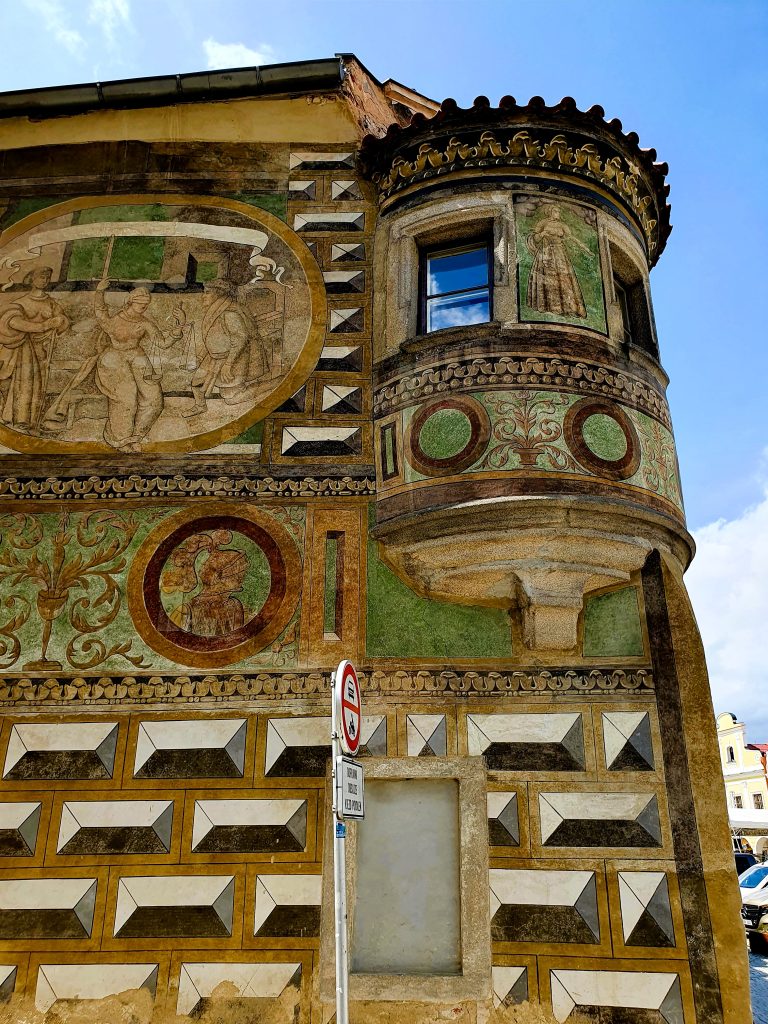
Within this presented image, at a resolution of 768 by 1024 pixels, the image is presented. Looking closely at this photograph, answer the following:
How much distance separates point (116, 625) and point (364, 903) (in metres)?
2.99

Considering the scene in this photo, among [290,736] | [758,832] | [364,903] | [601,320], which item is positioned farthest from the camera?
[758,832]

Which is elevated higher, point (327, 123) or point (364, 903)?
point (327, 123)

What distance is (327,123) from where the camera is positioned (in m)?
9.33

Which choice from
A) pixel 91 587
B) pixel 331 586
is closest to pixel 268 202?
pixel 331 586

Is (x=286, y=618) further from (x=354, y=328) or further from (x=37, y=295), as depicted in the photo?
(x=37, y=295)

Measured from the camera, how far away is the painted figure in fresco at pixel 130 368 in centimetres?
814

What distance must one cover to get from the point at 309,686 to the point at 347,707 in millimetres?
2316

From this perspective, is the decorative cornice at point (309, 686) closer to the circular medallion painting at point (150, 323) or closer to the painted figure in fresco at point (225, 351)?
the circular medallion painting at point (150, 323)

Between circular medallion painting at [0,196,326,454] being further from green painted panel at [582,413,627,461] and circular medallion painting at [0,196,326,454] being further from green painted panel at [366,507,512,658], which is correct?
green painted panel at [582,413,627,461]

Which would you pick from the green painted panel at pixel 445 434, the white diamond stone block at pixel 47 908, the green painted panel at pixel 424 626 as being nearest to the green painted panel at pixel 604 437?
the green painted panel at pixel 445 434

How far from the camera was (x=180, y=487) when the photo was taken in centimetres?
788

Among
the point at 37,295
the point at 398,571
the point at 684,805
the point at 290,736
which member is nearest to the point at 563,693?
the point at 684,805

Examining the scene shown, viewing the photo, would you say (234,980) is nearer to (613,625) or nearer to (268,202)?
(613,625)

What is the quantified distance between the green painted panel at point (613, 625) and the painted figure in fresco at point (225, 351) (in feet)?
12.1
